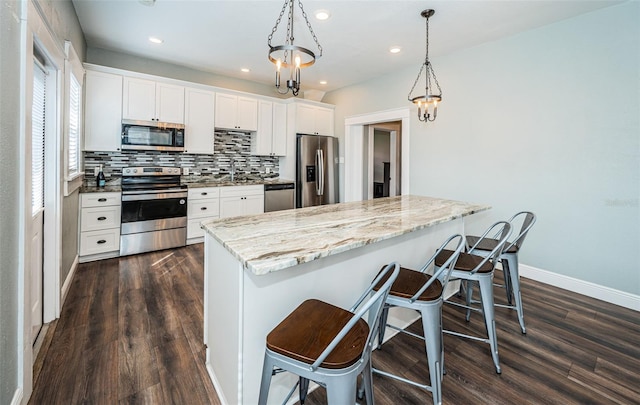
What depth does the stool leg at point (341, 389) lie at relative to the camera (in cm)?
101

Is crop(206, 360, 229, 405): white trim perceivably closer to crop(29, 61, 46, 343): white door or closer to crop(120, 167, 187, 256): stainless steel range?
crop(29, 61, 46, 343): white door

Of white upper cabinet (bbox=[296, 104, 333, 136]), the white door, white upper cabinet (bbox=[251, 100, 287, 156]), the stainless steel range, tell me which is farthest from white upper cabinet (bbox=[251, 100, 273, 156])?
the white door

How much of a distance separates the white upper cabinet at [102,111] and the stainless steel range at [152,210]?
1.38 ft

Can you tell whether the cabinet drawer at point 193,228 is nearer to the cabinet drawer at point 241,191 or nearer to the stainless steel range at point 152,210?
the stainless steel range at point 152,210

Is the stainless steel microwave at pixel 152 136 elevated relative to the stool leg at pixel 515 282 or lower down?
elevated

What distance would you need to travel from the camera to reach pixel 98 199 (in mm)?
3617

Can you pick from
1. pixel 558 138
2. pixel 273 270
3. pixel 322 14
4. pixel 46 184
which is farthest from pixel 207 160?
pixel 558 138

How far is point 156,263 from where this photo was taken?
3.63 metres

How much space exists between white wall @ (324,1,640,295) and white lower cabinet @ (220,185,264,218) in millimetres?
2778

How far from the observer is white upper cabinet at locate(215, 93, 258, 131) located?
15.5 ft

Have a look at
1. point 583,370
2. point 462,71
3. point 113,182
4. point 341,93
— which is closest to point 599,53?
point 462,71

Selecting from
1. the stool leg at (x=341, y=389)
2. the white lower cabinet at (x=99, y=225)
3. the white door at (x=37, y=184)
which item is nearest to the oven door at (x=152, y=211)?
the white lower cabinet at (x=99, y=225)

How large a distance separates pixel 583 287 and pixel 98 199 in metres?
5.36

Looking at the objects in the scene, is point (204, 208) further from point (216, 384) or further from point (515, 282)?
point (515, 282)
